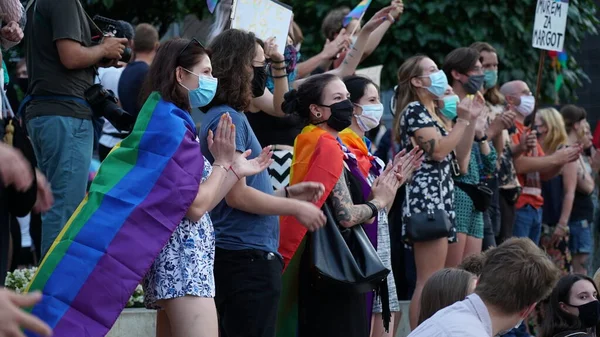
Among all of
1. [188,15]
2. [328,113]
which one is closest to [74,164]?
[328,113]

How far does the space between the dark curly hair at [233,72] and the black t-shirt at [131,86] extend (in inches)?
93.5

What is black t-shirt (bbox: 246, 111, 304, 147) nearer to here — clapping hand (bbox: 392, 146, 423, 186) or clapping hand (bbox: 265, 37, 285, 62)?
clapping hand (bbox: 265, 37, 285, 62)

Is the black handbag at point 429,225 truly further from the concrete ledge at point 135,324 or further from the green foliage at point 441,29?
the green foliage at point 441,29

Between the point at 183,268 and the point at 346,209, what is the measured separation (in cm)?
152

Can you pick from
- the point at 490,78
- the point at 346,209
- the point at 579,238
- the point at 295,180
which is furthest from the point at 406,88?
the point at 579,238

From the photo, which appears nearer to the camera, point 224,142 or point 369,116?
point 224,142

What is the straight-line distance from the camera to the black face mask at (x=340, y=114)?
6.38m

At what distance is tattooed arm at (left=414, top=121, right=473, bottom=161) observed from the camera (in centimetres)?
728

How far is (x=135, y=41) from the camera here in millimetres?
8398

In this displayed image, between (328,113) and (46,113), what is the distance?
166 cm

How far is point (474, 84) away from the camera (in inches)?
318

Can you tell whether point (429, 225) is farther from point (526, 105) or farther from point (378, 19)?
point (526, 105)

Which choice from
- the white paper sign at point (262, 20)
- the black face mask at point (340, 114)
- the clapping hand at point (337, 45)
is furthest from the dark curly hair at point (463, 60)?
the black face mask at point (340, 114)

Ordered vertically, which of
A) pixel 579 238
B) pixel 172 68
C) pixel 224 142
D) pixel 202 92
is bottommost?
pixel 579 238
